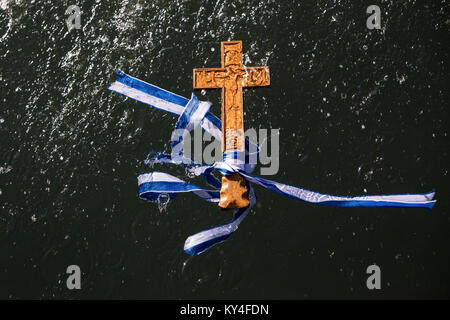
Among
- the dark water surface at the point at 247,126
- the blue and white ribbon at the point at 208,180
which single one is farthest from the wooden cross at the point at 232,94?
the dark water surface at the point at 247,126

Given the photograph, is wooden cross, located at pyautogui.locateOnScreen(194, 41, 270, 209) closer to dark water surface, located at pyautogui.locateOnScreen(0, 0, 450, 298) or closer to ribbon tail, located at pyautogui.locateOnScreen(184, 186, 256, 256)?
ribbon tail, located at pyautogui.locateOnScreen(184, 186, 256, 256)

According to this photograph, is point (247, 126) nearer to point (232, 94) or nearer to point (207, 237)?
point (232, 94)

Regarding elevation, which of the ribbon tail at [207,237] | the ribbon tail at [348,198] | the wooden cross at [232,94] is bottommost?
the ribbon tail at [207,237]

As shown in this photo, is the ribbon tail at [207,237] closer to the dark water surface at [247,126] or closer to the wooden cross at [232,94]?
the wooden cross at [232,94]

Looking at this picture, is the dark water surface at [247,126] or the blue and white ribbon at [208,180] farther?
the dark water surface at [247,126]

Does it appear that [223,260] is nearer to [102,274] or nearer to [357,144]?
[102,274]

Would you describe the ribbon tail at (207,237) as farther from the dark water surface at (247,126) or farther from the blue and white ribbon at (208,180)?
the dark water surface at (247,126)

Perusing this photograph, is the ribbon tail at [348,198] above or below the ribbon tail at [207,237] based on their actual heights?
above

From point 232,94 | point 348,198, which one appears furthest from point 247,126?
point 348,198
